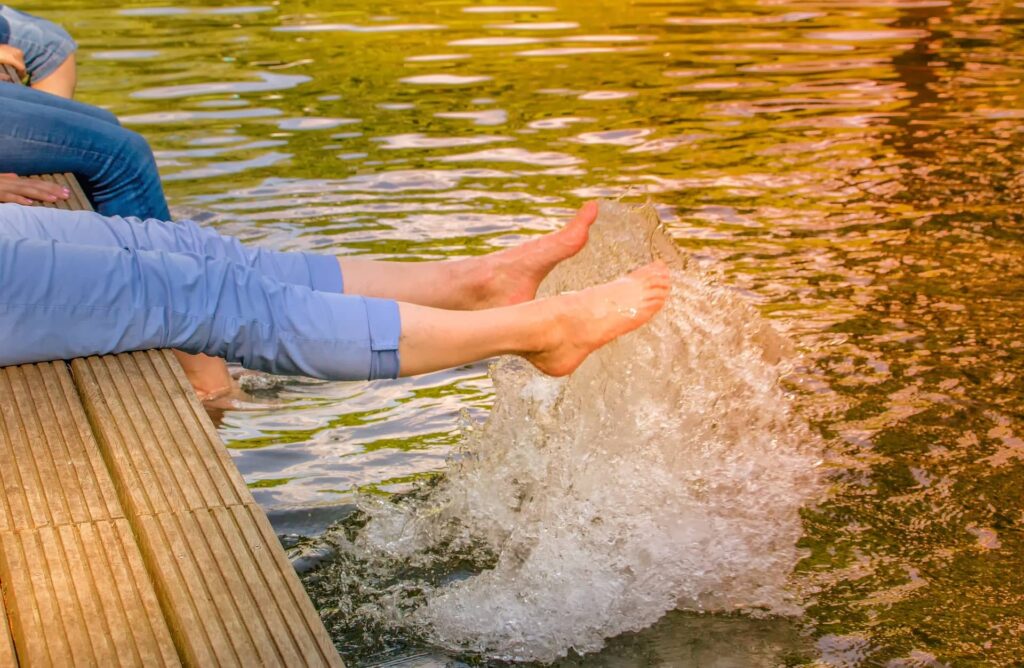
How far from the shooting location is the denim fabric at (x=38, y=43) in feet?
14.9

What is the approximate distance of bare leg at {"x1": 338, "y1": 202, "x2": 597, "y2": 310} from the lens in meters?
3.48

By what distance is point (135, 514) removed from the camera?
2.23 metres

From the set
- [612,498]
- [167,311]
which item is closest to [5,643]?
[167,311]

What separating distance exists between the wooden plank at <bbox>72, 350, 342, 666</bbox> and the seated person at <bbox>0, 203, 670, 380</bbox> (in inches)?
4.1

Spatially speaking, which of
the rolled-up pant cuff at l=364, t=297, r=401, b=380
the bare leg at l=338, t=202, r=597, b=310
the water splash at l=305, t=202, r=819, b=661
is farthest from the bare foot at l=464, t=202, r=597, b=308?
the rolled-up pant cuff at l=364, t=297, r=401, b=380

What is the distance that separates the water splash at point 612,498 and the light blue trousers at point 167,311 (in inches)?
22.8

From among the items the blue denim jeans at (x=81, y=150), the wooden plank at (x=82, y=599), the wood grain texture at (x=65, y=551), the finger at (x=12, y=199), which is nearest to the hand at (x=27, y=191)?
the finger at (x=12, y=199)

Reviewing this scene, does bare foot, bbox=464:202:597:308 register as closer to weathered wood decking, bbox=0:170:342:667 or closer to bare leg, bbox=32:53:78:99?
weathered wood decking, bbox=0:170:342:667

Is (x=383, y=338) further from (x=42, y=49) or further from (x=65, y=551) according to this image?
(x=42, y=49)

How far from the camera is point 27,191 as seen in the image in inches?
141

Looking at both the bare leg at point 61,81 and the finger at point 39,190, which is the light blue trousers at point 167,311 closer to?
the finger at point 39,190

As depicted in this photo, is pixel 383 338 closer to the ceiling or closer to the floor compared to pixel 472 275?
closer to the ceiling

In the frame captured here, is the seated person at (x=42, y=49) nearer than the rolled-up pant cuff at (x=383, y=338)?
No

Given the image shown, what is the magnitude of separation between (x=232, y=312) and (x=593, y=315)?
919 millimetres
